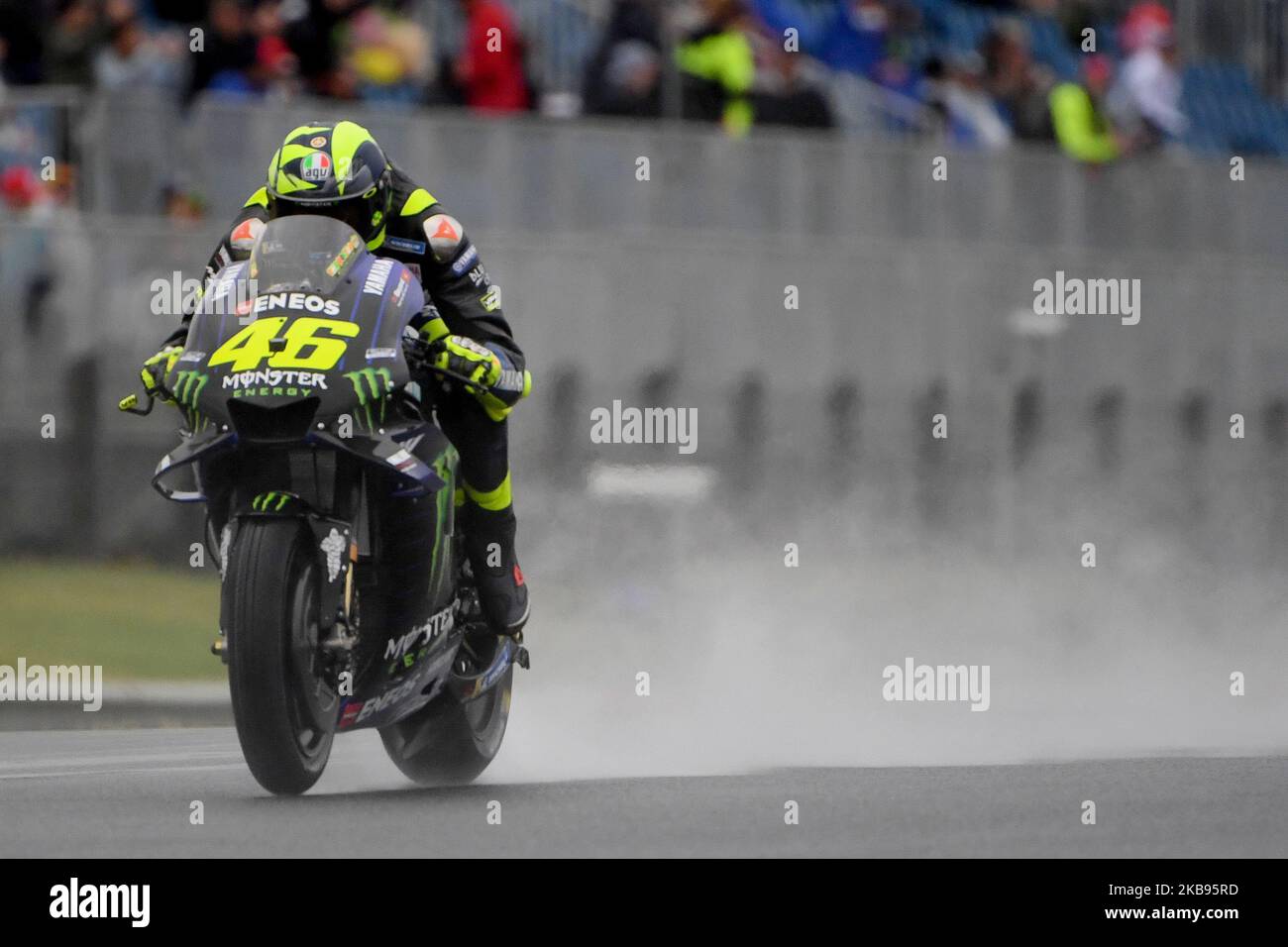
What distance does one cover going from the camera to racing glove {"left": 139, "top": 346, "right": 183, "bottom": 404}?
25.5 feet

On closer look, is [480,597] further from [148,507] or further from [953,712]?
[148,507]

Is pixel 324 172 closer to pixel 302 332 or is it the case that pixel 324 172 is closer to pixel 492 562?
pixel 302 332

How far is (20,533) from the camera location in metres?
14.5

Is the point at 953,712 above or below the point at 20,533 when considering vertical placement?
below

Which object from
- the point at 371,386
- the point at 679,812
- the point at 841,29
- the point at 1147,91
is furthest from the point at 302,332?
the point at 1147,91

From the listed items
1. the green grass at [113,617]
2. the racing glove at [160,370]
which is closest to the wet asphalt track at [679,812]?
the racing glove at [160,370]

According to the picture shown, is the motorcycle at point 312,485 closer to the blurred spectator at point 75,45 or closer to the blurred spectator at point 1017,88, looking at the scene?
the blurred spectator at point 75,45

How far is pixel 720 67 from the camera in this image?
646 inches

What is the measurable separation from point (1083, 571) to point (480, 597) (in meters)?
7.69

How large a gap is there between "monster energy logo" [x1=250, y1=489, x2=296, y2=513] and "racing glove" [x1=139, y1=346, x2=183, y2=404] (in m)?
0.56

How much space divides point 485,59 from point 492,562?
777cm

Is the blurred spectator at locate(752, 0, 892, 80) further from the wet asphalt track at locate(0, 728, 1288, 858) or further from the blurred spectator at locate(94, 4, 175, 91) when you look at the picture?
the wet asphalt track at locate(0, 728, 1288, 858)

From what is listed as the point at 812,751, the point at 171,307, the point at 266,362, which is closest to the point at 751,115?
the point at 171,307

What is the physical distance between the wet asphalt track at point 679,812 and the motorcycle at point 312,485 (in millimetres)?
348
